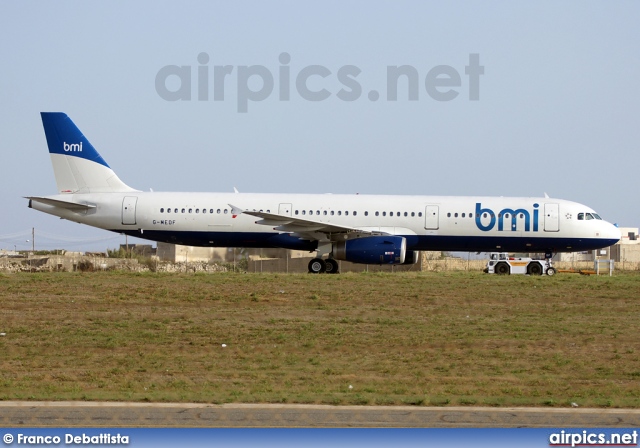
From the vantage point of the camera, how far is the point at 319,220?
121 ft

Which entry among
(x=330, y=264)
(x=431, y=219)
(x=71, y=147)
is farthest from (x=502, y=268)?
(x=71, y=147)

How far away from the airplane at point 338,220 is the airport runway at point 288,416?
892 inches

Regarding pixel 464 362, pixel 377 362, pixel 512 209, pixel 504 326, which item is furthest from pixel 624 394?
pixel 512 209

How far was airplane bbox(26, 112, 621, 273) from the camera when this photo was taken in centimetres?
3650

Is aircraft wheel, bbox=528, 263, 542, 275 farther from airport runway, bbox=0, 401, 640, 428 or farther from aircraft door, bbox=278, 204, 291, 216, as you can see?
airport runway, bbox=0, 401, 640, 428

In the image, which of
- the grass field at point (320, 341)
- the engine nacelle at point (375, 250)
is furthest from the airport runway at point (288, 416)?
the engine nacelle at point (375, 250)

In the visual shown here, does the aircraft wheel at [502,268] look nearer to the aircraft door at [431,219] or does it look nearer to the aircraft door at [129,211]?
the aircraft door at [431,219]

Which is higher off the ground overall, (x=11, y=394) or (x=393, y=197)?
(x=393, y=197)

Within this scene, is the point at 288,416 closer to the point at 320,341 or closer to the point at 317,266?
the point at 320,341

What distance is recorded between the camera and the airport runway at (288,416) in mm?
11664

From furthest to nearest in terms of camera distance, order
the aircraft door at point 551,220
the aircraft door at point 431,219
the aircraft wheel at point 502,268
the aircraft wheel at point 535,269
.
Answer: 1. the aircraft wheel at point 502,268
2. the aircraft wheel at point 535,269
3. the aircraft door at point 551,220
4. the aircraft door at point 431,219

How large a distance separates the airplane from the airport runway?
22.6 m

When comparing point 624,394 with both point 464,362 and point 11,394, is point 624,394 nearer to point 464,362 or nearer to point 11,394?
point 464,362

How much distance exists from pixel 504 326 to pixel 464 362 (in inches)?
188
